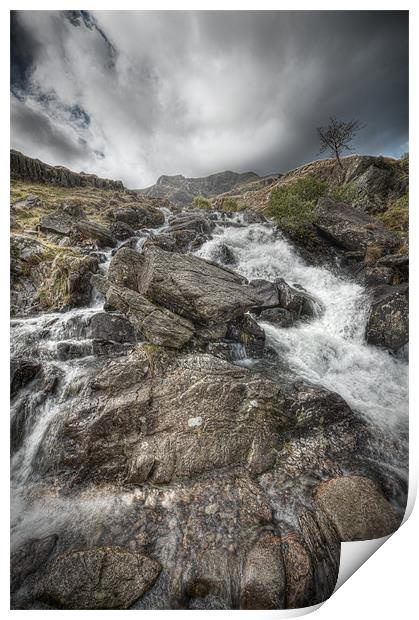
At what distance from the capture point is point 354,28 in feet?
14.0

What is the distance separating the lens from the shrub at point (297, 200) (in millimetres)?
11867

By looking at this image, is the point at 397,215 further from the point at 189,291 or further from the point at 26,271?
the point at 26,271

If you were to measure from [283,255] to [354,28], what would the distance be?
7.87 meters

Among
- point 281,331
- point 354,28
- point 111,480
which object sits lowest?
point 111,480

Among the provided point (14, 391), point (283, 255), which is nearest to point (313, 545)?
point (14, 391)

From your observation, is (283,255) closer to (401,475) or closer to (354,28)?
(354,28)

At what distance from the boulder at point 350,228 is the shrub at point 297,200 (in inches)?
35.8

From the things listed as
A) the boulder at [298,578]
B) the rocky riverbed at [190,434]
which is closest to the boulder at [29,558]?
the rocky riverbed at [190,434]

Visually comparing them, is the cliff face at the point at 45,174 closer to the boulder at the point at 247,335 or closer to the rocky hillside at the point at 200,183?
the rocky hillside at the point at 200,183

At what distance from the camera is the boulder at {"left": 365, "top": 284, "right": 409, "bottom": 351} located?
6496 millimetres

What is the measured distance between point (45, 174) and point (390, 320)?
11.9 m

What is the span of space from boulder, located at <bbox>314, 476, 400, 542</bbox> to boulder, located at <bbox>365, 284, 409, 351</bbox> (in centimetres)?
407

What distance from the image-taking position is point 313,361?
682 centimetres

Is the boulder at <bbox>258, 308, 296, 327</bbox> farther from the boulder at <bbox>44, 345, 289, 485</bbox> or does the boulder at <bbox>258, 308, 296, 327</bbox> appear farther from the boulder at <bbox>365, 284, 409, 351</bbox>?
the boulder at <bbox>44, 345, 289, 485</bbox>
